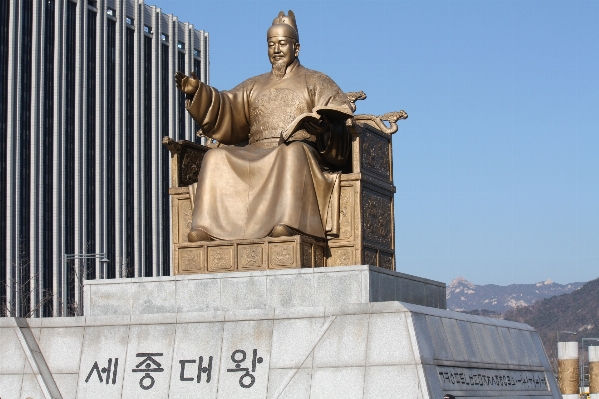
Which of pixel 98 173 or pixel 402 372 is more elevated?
pixel 98 173

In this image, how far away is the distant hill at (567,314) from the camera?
124688mm

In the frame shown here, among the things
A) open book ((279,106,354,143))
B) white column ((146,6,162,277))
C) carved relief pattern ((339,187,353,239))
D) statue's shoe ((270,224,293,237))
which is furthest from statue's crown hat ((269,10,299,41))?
white column ((146,6,162,277))

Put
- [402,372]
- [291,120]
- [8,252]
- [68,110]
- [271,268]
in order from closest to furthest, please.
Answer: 1. [402,372]
2. [271,268]
3. [291,120]
4. [8,252]
5. [68,110]

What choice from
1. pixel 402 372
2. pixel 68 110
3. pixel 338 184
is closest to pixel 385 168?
pixel 338 184

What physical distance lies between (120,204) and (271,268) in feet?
147

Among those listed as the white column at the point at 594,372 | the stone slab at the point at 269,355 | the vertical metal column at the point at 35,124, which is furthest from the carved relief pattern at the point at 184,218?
the vertical metal column at the point at 35,124

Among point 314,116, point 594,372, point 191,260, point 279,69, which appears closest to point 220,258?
point 191,260

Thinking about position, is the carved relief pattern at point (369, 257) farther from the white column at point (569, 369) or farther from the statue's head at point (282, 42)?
the white column at point (569, 369)

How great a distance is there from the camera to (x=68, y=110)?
169ft

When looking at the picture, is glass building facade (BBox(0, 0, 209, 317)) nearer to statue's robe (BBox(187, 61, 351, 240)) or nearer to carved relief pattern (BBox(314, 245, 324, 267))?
statue's robe (BBox(187, 61, 351, 240))

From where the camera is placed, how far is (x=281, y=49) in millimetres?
11938

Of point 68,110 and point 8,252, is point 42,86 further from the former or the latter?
point 8,252

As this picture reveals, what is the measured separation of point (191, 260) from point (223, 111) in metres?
1.94

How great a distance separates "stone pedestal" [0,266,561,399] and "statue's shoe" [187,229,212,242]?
0.60 m
